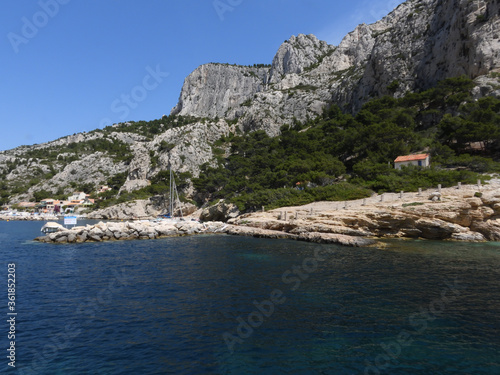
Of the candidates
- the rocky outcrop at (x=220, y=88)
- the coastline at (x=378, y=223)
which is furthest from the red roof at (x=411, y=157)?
Result: the rocky outcrop at (x=220, y=88)

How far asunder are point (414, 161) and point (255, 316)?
49210mm

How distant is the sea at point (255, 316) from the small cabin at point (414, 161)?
96.9ft

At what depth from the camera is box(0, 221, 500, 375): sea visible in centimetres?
921

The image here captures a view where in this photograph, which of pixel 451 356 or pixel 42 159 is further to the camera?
pixel 42 159

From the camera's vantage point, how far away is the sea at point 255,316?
921 cm

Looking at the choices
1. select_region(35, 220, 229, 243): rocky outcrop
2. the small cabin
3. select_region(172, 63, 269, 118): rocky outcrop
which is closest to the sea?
select_region(35, 220, 229, 243): rocky outcrop

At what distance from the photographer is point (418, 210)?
109 feet

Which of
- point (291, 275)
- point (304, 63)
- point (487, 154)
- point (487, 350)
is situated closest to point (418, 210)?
point (291, 275)

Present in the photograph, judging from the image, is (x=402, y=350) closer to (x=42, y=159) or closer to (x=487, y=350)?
(x=487, y=350)

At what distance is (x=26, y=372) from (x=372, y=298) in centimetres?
1460

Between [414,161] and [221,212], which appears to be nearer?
[414,161]

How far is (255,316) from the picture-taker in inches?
507

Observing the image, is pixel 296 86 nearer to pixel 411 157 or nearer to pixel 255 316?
pixel 411 157

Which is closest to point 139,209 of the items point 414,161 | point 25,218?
point 25,218
